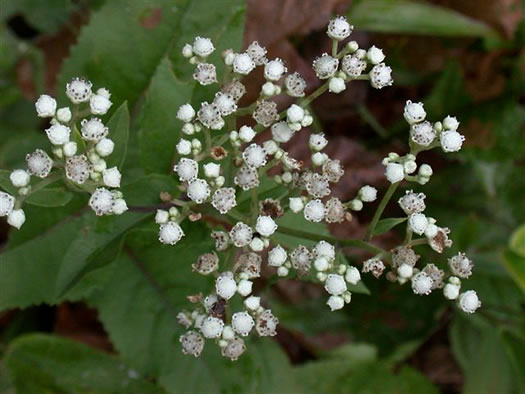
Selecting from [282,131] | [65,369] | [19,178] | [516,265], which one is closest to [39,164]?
[19,178]

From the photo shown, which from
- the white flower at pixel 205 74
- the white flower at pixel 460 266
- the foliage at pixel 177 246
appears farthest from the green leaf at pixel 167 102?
the white flower at pixel 460 266

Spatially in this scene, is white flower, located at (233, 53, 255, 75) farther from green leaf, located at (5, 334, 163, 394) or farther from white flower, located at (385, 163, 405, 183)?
green leaf, located at (5, 334, 163, 394)

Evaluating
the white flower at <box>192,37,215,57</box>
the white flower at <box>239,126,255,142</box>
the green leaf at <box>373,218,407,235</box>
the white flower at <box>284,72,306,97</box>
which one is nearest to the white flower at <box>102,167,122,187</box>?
the white flower at <box>239,126,255,142</box>

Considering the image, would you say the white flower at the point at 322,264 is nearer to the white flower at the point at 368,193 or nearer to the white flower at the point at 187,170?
the white flower at the point at 368,193

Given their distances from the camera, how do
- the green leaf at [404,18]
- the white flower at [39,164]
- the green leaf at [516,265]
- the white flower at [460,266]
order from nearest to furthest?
the white flower at [39,164], the white flower at [460,266], the green leaf at [516,265], the green leaf at [404,18]

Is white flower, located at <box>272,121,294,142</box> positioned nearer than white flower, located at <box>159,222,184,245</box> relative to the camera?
No

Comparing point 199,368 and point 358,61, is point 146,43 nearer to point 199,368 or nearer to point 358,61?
point 358,61
